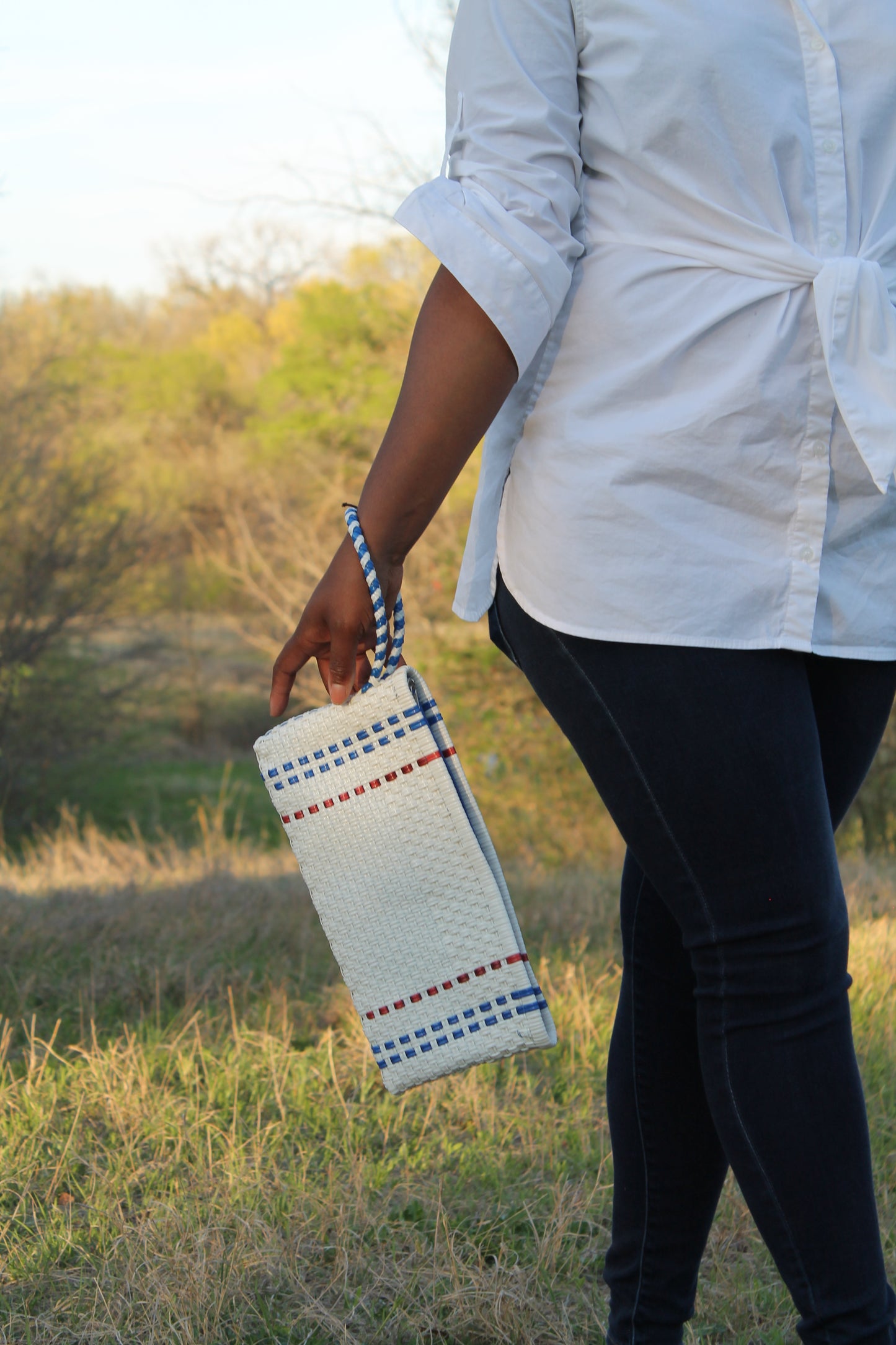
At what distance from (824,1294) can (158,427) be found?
1298 inches

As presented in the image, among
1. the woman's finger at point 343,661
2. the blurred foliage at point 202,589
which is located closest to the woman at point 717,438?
the woman's finger at point 343,661

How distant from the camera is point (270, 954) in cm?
305

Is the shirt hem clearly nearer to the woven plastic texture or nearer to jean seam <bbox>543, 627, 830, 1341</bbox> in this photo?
jean seam <bbox>543, 627, 830, 1341</bbox>

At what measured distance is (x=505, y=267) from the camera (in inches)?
40.5

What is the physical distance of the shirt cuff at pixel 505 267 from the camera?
3.38 feet

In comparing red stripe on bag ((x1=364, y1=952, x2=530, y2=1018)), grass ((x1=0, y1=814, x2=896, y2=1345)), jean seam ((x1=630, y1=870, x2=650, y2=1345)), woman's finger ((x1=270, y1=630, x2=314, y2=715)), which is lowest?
grass ((x1=0, y1=814, x2=896, y2=1345))

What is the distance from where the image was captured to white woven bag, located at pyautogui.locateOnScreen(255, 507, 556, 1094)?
127 cm

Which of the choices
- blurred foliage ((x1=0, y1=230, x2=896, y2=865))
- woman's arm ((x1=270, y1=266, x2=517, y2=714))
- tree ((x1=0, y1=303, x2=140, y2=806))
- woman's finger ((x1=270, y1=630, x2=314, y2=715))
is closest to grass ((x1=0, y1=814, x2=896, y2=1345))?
woman's finger ((x1=270, y1=630, x2=314, y2=715))

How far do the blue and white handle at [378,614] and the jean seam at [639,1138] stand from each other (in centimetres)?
36

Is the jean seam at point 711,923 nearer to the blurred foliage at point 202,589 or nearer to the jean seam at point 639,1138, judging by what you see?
the jean seam at point 639,1138

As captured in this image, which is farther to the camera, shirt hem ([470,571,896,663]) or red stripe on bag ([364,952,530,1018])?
red stripe on bag ([364,952,530,1018])

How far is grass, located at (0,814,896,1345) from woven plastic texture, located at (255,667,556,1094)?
18.4 inches

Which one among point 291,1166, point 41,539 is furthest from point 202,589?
point 291,1166

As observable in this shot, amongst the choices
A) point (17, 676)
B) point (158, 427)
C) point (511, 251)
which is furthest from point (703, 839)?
point (158, 427)
